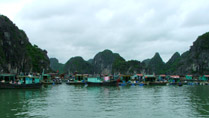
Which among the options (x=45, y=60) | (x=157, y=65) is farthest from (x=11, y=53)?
(x=157, y=65)

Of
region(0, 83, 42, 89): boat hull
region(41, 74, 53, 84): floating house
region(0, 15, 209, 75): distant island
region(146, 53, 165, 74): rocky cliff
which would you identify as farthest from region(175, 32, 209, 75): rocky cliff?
region(0, 83, 42, 89): boat hull

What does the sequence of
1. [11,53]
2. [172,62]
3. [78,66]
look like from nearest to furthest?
[11,53], [78,66], [172,62]

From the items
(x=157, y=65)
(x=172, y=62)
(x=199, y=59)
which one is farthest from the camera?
(x=172, y=62)

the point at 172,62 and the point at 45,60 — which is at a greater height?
the point at 172,62

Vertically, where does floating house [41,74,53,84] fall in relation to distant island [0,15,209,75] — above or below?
below

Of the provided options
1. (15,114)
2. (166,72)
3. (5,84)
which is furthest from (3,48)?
(166,72)

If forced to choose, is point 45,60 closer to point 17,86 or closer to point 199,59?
point 17,86

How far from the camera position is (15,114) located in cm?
1712

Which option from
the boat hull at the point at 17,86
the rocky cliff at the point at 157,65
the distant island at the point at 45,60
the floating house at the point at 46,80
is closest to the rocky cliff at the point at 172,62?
the distant island at the point at 45,60

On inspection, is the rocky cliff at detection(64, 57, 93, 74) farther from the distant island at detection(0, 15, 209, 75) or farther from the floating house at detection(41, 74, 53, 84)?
the floating house at detection(41, 74, 53, 84)

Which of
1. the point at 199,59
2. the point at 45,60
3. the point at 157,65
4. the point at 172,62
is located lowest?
the point at 157,65

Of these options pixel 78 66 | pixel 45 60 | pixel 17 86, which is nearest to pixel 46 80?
pixel 17 86

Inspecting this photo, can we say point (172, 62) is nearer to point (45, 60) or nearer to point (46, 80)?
point (45, 60)

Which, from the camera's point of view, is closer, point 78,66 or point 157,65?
point 78,66
